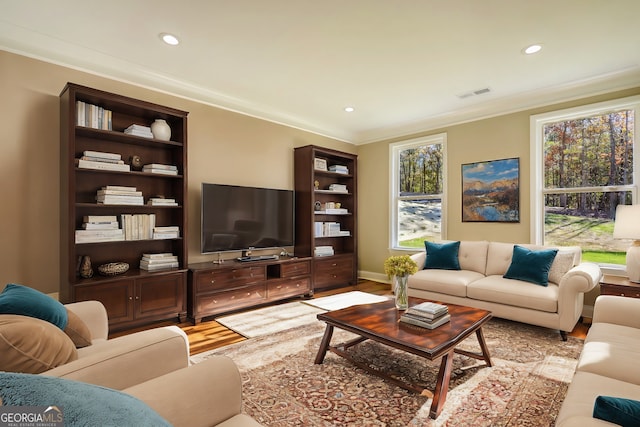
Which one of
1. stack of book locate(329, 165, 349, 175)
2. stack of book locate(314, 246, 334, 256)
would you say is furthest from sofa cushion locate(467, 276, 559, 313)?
stack of book locate(329, 165, 349, 175)

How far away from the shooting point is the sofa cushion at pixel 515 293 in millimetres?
3025

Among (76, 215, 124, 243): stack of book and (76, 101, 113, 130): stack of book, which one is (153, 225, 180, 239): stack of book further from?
(76, 101, 113, 130): stack of book

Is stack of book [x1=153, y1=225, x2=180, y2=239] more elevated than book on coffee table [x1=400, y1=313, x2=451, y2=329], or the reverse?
stack of book [x1=153, y1=225, x2=180, y2=239]

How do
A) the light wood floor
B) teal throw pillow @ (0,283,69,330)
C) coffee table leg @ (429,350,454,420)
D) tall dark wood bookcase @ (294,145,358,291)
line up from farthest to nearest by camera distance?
tall dark wood bookcase @ (294,145,358,291) → the light wood floor → coffee table leg @ (429,350,454,420) → teal throw pillow @ (0,283,69,330)

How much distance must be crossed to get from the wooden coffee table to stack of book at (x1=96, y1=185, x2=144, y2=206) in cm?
229

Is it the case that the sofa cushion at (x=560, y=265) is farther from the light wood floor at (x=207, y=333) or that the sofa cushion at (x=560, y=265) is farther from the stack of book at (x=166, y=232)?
the stack of book at (x=166, y=232)

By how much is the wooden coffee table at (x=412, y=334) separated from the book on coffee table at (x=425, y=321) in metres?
0.03

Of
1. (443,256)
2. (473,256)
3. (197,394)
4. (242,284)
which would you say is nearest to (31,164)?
(242,284)

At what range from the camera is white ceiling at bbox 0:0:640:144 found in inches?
96.5

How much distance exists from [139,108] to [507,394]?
4.04 meters

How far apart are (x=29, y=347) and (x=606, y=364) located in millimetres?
2419

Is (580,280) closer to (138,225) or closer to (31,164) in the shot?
(138,225)

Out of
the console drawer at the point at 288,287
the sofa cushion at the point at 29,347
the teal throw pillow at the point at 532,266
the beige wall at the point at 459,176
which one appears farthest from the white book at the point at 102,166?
the teal throw pillow at the point at 532,266

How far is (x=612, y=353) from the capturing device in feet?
5.30
